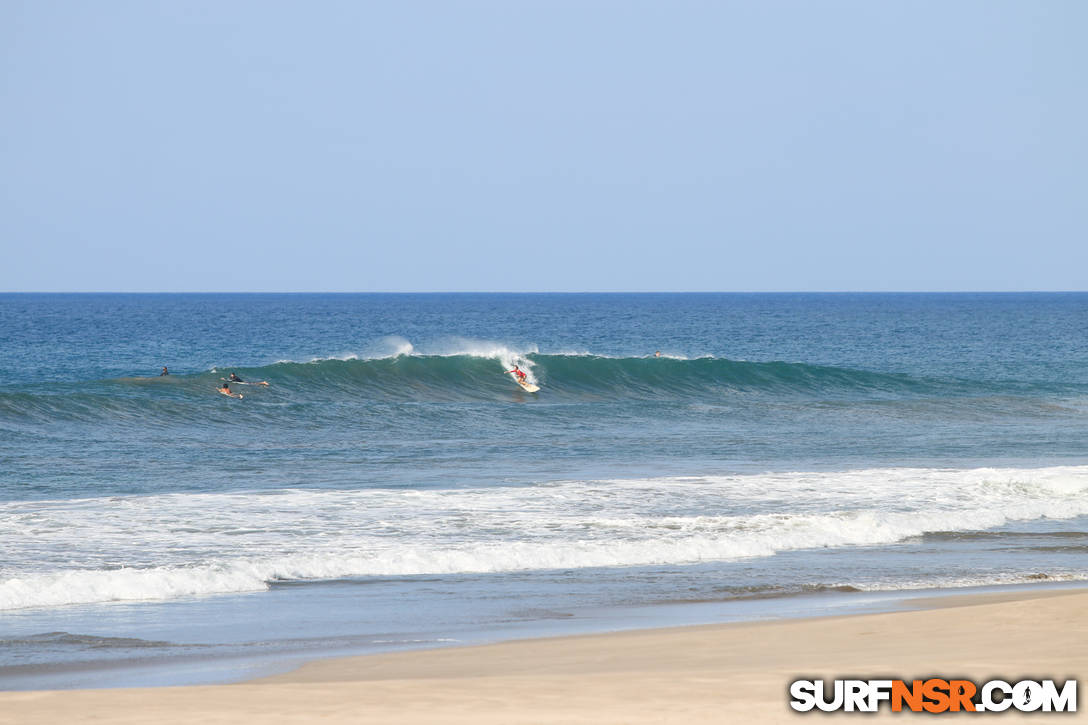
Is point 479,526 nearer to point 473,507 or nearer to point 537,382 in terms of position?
point 473,507

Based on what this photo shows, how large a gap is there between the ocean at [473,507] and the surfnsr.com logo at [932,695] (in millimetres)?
2616

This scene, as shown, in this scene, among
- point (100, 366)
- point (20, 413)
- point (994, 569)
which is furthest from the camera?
point (100, 366)

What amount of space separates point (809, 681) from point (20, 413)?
22.5 metres

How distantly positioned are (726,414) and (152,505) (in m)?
18.2

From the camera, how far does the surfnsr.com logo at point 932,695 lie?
6805mm

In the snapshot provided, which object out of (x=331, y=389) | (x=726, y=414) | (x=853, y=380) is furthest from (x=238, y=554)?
(x=853, y=380)

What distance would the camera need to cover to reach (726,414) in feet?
101

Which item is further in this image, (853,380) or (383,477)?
(853,380)

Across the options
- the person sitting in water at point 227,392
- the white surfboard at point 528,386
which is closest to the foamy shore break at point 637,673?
the person sitting in water at point 227,392

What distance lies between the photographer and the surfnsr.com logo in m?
6.80

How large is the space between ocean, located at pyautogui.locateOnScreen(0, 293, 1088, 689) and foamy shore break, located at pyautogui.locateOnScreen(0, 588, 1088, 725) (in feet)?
2.40

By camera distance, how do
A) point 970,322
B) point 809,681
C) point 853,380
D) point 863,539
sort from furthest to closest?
1. point 970,322
2. point 853,380
3. point 863,539
4. point 809,681

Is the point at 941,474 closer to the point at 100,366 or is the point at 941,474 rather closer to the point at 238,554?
the point at 238,554

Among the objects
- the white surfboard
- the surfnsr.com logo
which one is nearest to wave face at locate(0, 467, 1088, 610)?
the surfnsr.com logo
